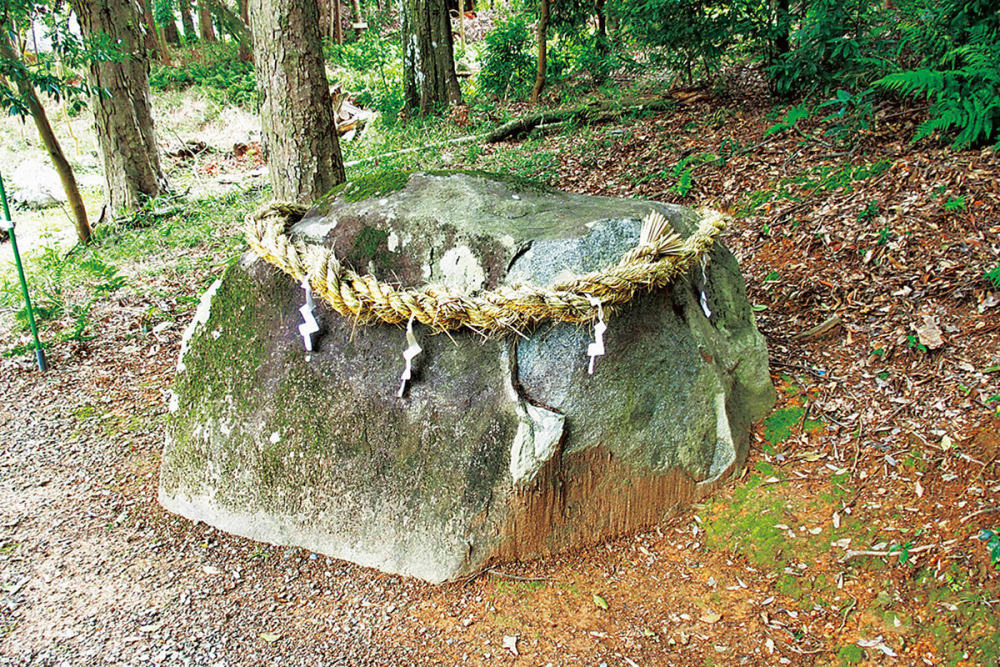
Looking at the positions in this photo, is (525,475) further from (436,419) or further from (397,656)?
(397,656)

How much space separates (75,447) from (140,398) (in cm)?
46

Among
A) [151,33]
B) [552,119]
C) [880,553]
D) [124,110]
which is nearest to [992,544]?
[880,553]

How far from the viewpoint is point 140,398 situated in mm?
3781

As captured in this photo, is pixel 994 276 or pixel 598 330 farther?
pixel 994 276

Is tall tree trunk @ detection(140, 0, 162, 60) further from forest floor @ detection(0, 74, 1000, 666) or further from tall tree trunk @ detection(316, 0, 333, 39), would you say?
forest floor @ detection(0, 74, 1000, 666)

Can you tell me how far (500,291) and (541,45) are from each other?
21.4ft

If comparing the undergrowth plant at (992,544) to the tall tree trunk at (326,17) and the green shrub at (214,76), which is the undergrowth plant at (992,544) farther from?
the tall tree trunk at (326,17)

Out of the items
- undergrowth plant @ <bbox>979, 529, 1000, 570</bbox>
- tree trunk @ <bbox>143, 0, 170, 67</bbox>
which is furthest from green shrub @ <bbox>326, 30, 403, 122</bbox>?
undergrowth plant @ <bbox>979, 529, 1000, 570</bbox>

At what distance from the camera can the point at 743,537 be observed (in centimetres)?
250

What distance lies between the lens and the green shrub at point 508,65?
889cm

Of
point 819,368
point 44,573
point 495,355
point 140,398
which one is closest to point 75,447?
point 140,398

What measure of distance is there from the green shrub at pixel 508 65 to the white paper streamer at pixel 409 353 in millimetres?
7095

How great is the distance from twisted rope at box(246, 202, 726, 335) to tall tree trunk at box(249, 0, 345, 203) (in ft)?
7.65

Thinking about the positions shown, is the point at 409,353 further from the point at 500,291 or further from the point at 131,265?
the point at 131,265
